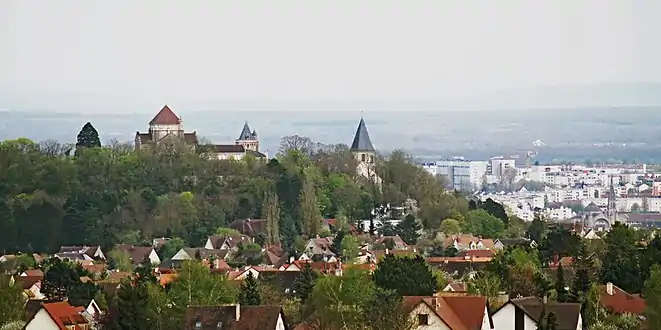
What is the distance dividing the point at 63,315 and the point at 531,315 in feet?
30.2

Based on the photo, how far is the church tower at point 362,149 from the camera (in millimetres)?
78144

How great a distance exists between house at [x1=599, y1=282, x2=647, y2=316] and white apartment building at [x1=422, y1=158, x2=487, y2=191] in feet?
341

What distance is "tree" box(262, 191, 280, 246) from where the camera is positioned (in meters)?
58.9

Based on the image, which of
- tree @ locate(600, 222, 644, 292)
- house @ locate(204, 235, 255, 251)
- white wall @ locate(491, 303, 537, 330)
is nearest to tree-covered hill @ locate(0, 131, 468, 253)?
house @ locate(204, 235, 255, 251)

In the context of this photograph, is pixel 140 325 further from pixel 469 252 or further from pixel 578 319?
pixel 469 252

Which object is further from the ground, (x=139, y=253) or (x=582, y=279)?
(x=582, y=279)

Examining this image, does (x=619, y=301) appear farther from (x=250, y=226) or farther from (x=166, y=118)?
(x=166, y=118)

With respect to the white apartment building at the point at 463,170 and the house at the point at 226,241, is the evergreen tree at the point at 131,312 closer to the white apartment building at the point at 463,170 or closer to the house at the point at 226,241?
the house at the point at 226,241

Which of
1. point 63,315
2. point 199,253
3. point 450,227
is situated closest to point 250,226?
point 450,227

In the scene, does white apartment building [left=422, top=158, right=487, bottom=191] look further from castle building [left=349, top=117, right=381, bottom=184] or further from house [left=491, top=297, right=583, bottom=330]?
house [left=491, top=297, right=583, bottom=330]

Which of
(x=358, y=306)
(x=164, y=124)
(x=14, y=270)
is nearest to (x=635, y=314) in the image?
(x=358, y=306)

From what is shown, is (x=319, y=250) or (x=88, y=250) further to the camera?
(x=88, y=250)

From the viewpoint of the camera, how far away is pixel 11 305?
2952 cm

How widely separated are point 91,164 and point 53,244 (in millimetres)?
5163
